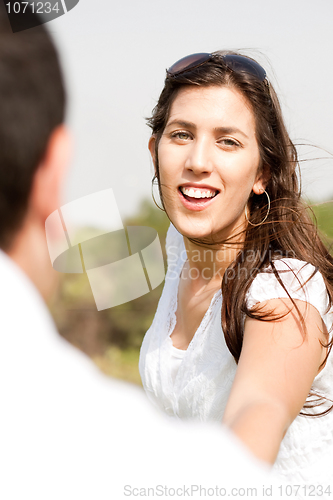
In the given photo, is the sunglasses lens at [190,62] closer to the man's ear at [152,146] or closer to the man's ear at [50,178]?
the man's ear at [152,146]

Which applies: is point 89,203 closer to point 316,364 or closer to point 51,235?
point 51,235

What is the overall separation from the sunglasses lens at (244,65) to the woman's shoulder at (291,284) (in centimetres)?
76

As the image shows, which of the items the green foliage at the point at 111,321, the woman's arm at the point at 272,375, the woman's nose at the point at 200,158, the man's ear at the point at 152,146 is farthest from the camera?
the green foliage at the point at 111,321

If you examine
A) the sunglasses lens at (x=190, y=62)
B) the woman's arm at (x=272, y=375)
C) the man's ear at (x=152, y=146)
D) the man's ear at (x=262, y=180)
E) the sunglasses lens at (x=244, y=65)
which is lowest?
the woman's arm at (x=272, y=375)

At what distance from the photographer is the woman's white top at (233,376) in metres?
1.52

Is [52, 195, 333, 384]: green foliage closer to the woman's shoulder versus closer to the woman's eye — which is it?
the woman's eye

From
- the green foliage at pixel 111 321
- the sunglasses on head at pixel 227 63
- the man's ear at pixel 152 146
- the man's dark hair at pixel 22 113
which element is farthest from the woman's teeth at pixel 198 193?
the green foliage at pixel 111 321

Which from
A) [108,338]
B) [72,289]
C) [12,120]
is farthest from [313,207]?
[108,338]

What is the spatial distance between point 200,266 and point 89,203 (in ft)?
2.37

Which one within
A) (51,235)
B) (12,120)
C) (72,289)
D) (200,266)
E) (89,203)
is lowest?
(72,289)

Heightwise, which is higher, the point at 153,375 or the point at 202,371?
the point at 202,371

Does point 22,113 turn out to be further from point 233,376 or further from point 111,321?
point 111,321

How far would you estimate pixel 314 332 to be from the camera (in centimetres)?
141

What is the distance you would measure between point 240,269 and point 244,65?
31.3 inches
